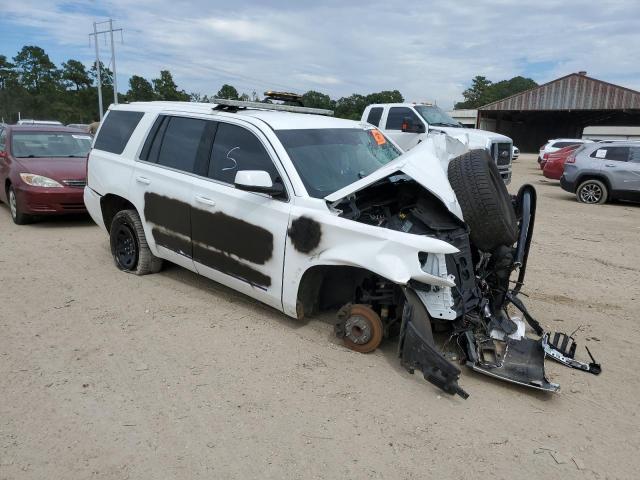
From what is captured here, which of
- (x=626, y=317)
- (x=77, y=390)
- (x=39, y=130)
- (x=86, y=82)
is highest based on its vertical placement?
(x=86, y=82)

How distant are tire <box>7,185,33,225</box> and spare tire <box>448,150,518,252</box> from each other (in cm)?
747

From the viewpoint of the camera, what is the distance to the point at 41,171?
8.07 m

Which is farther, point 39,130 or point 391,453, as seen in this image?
point 39,130

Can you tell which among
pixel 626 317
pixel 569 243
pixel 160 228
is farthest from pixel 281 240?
pixel 569 243

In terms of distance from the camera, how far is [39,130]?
9.27 m

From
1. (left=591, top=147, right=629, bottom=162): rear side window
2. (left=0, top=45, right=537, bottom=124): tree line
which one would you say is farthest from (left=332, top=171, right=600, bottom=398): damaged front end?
(left=0, top=45, right=537, bottom=124): tree line

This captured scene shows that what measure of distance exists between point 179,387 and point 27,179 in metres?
6.25

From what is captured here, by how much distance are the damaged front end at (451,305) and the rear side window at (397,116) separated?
868 centimetres

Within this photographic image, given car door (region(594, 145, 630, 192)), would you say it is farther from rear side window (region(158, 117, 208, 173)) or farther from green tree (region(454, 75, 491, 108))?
green tree (region(454, 75, 491, 108))

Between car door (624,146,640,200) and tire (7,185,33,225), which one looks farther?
car door (624,146,640,200)

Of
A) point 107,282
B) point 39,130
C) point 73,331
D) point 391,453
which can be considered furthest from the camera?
point 39,130

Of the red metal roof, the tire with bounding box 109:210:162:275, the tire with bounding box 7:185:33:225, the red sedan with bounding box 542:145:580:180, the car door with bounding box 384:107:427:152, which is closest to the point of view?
the tire with bounding box 109:210:162:275

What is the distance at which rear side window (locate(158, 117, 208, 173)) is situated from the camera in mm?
4773

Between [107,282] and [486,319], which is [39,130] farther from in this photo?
[486,319]
